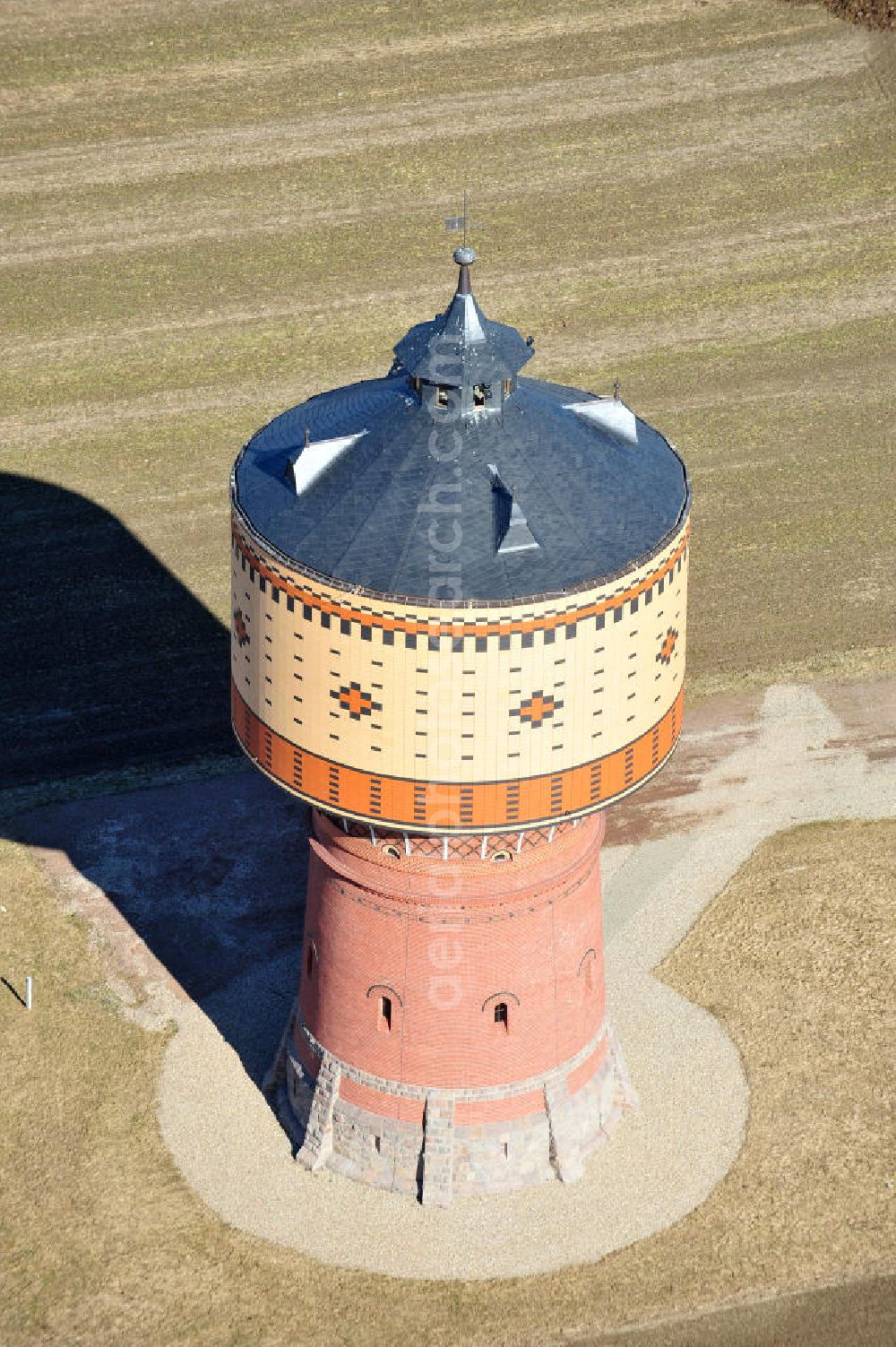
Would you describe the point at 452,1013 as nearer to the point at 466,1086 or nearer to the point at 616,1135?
the point at 466,1086

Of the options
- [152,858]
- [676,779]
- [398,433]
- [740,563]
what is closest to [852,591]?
A: [740,563]

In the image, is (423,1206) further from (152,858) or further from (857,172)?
(857,172)

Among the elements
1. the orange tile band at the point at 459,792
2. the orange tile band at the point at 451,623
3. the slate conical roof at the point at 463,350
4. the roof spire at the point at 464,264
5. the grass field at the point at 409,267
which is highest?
the roof spire at the point at 464,264

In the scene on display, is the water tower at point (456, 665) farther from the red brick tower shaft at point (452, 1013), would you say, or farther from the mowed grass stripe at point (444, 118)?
the mowed grass stripe at point (444, 118)

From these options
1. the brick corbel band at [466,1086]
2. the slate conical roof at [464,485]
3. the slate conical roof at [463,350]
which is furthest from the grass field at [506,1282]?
the slate conical roof at [463,350]

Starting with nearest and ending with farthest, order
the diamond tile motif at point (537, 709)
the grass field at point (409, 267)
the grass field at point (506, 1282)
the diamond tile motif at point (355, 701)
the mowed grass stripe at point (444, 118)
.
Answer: the diamond tile motif at point (537, 709), the diamond tile motif at point (355, 701), the grass field at point (506, 1282), the grass field at point (409, 267), the mowed grass stripe at point (444, 118)

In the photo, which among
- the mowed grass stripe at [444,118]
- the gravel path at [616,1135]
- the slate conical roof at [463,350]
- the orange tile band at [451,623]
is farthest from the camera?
the mowed grass stripe at [444,118]

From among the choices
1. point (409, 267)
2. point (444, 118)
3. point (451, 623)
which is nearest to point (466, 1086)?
point (451, 623)
